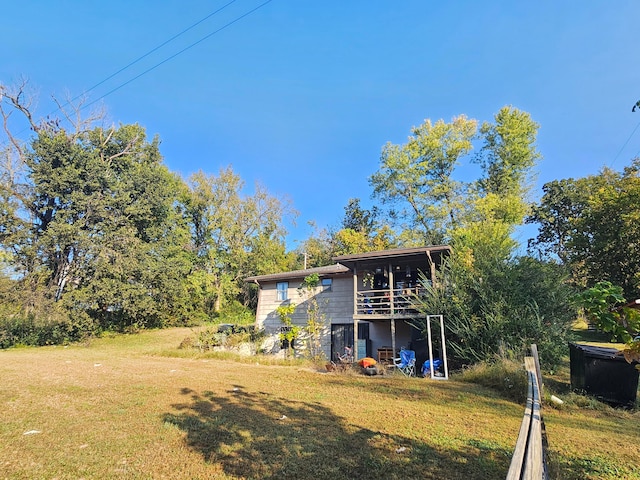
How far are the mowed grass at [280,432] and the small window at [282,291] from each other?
10077 millimetres

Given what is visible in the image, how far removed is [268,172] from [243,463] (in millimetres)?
32782

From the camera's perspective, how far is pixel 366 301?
16703mm

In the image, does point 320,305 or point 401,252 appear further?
point 320,305

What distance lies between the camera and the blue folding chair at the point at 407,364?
12438mm

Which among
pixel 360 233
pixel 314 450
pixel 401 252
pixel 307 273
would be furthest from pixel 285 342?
pixel 360 233

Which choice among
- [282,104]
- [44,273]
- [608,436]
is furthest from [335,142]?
[608,436]

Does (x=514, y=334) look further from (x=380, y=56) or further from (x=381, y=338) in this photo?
(x=380, y=56)

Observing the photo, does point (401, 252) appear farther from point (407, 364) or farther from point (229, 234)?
point (229, 234)

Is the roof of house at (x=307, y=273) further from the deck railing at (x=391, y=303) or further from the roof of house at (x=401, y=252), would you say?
the roof of house at (x=401, y=252)

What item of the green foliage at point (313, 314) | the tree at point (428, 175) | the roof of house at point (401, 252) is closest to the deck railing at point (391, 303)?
the roof of house at point (401, 252)

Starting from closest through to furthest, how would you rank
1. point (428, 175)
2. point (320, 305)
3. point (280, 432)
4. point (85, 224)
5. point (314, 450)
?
1. point (314, 450)
2. point (280, 432)
3. point (320, 305)
4. point (85, 224)
5. point (428, 175)

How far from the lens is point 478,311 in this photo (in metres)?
12.5

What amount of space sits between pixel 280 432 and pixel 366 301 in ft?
39.6

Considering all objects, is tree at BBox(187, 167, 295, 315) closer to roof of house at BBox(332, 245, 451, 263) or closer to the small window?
the small window
